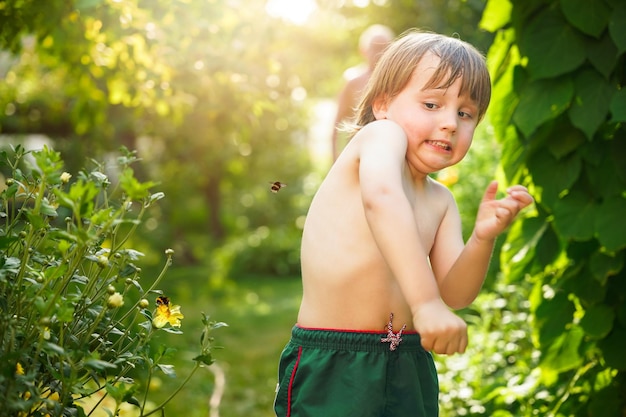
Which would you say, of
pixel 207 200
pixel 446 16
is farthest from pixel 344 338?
pixel 207 200

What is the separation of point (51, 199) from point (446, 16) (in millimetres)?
6249

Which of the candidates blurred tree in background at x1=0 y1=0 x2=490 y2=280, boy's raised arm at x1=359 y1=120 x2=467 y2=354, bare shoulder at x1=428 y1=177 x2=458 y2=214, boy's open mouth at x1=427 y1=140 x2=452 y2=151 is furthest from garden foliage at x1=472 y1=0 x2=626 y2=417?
blurred tree in background at x1=0 y1=0 x2=490 y2=280

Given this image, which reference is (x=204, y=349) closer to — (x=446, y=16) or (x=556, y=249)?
(x=556, y=249)

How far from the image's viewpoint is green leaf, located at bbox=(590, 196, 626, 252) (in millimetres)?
2248

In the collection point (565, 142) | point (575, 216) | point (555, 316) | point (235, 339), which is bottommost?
point (235, 339)

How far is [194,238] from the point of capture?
42.7ft

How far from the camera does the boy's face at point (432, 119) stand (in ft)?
5.83

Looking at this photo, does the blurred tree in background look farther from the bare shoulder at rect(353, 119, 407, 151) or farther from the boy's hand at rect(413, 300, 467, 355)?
the boy's hand at rect(413, 300, 467, 355)

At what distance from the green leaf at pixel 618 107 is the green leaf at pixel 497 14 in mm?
479

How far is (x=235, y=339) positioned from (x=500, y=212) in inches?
206

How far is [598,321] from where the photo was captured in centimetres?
249

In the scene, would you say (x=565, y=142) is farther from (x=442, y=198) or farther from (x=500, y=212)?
(x=500, y=212)

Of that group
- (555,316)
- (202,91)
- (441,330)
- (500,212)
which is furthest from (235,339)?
(441,330)

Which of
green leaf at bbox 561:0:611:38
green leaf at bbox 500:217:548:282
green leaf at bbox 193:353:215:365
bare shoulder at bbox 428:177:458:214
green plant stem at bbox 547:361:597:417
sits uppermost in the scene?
green leaf at bbox 561:0:611:38
